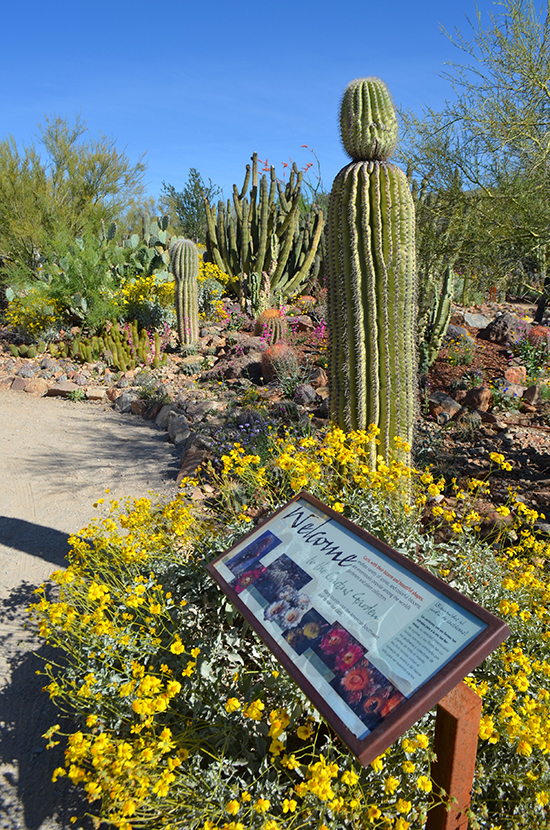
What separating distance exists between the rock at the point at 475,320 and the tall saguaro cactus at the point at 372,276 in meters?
7.16

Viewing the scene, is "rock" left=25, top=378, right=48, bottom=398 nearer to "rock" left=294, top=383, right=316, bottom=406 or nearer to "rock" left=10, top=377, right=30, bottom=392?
"rock" left=10, top=377, right=30, bottom=392

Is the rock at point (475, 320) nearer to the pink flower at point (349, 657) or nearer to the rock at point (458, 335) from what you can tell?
the rock at point (458, 335)

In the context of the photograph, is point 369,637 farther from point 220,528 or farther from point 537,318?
point 537,318

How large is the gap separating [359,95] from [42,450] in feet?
14.4

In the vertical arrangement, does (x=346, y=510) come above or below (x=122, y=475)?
above

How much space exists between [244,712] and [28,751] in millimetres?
1309

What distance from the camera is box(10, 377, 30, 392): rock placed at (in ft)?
25.6

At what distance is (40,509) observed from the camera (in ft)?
14.2

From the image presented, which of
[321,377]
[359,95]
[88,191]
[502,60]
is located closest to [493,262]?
Answer: [502,60]

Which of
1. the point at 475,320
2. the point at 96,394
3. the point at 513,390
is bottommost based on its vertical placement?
the point at 96,394

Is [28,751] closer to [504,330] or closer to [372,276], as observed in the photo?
[372,276]

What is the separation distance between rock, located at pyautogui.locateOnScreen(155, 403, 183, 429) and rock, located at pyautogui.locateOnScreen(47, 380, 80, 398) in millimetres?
1814

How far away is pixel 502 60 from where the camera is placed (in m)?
5.29

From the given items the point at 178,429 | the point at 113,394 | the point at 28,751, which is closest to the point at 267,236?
the point at 113,394
